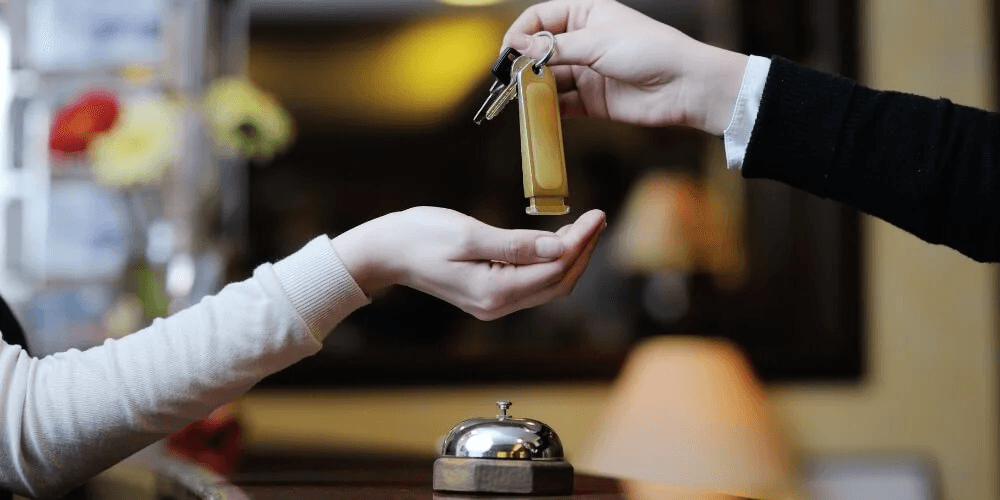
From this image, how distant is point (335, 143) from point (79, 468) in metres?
1.97

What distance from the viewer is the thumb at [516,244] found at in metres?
0.90

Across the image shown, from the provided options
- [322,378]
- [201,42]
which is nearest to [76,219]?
[201,42]

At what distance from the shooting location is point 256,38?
9.53ft

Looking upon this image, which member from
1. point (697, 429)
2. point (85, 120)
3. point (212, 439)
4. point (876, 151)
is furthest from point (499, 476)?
point (697, 429)

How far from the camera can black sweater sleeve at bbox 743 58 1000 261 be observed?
3.59 feet

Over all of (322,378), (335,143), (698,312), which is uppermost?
(335,143)

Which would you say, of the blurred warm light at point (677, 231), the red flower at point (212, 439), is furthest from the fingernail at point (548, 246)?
the blurred warm light at point (677, 231)

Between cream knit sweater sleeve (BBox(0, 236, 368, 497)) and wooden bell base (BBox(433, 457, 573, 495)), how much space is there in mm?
200

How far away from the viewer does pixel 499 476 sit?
811mm

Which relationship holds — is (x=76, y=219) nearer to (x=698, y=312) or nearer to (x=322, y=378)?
(x=322, y=378)

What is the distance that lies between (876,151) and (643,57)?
0.23 metres

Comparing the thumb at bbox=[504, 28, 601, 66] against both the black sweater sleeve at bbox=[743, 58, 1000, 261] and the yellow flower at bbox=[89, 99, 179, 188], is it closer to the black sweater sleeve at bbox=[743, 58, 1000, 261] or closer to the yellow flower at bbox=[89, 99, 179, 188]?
the black sweater sleeve at bbox=[743, 58, 1000, 261]

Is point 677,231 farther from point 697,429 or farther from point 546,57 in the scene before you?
point 546,57

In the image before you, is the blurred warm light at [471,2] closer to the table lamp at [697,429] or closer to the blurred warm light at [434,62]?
the blurred warm light at [434,62]
